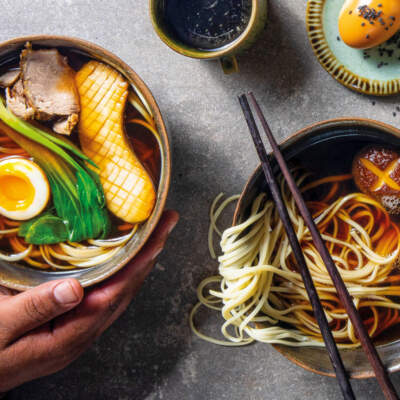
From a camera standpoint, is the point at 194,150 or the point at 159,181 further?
the point at 194,150

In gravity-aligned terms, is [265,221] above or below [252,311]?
above

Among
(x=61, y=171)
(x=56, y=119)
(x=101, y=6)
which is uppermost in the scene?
(x=101, y=6)

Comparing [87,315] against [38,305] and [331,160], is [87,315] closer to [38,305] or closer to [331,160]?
[38,305]

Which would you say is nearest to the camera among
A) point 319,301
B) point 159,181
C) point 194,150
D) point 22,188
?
point 319,301

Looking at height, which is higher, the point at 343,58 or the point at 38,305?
the point at 343,58

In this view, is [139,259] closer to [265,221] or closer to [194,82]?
[265,221]

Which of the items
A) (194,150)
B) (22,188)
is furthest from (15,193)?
(194,150)

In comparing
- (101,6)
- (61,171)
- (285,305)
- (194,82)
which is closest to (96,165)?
(61,171)

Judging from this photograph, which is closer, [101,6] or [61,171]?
[61,171]

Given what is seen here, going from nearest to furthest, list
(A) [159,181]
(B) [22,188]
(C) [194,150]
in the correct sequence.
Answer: (A) [159,181] → (B) [22,188] → (C) [194,150]
